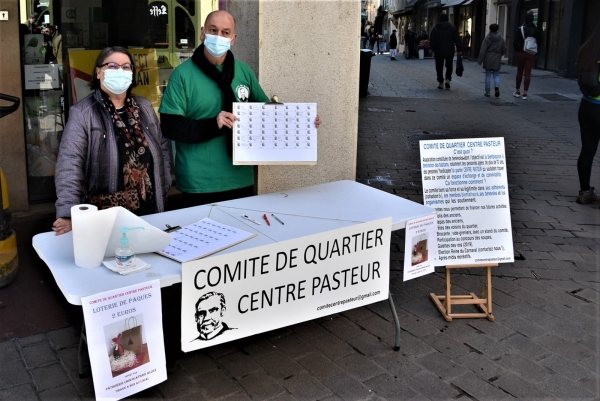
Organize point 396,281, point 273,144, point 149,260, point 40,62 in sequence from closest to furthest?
point 149,260
point 273,144
point 396,281
point 40,62

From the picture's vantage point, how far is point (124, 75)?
141 inches

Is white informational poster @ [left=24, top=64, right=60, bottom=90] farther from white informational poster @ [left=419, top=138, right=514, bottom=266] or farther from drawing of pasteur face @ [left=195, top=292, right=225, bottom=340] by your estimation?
drawing of pasteur face @ [left=195, top=292, right=225, bottom=340]

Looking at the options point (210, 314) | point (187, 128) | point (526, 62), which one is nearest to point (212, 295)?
point (210, 314)

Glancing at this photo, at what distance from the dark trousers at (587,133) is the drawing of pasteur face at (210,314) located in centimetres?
506

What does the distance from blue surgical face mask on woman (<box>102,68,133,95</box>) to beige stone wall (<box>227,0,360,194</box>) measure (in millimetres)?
1540

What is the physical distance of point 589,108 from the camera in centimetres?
680

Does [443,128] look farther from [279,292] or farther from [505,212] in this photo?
[279,292]

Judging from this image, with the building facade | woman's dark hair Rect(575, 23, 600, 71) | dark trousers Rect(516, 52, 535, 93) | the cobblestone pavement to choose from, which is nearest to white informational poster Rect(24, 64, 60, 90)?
the building facade

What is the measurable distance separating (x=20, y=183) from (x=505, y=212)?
421 centimetres

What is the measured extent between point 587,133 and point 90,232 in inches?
223

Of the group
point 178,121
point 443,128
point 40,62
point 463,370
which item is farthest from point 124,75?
point 443,128

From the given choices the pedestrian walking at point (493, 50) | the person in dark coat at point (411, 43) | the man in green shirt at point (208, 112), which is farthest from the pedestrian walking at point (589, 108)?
the person in dark coat at point (411, 43)

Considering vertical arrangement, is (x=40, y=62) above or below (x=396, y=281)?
above

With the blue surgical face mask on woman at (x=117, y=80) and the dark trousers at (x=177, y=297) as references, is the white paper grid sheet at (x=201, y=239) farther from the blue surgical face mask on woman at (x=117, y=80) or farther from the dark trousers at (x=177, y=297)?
the blue surgical face mask on woman at (x=117, y=80)
